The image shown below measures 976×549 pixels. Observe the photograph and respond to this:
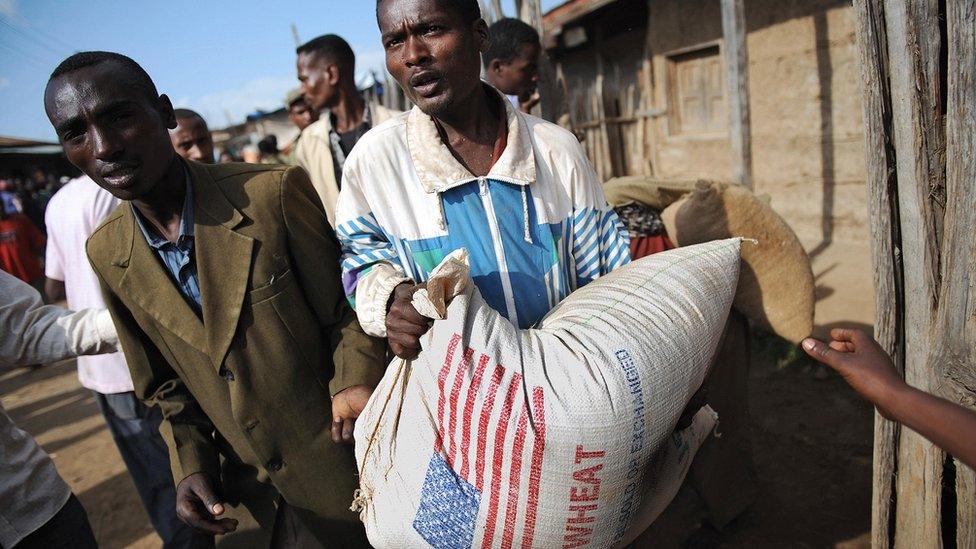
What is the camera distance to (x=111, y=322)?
174 centimetres

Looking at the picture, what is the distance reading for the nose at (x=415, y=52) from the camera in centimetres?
142

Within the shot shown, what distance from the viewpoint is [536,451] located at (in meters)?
1.16

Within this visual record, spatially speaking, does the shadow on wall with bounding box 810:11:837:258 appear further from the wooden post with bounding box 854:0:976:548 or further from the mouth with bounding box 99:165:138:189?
the mouth with bounding box 99:165:138:189

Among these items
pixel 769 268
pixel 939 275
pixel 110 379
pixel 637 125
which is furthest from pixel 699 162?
pixel 110 379

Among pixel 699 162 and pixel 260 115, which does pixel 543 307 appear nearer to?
pixel 699 162

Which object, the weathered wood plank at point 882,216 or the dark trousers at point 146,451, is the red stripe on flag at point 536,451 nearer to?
the weathered wood plank at point 882,216

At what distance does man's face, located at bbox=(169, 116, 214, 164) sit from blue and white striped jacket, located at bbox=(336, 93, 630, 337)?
2.24 m

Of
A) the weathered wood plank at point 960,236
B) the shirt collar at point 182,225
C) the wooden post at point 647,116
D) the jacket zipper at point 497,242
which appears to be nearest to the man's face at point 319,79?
the shirt collar at point 182,225

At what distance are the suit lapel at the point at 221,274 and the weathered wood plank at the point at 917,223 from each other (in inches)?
66.4

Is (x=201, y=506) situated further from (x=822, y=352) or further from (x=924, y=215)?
(x=924, y=215)

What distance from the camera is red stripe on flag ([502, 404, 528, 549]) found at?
115cm

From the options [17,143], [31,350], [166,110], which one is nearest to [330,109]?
[166,110]

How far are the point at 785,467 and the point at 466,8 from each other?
2684 mm

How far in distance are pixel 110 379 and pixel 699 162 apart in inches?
246
